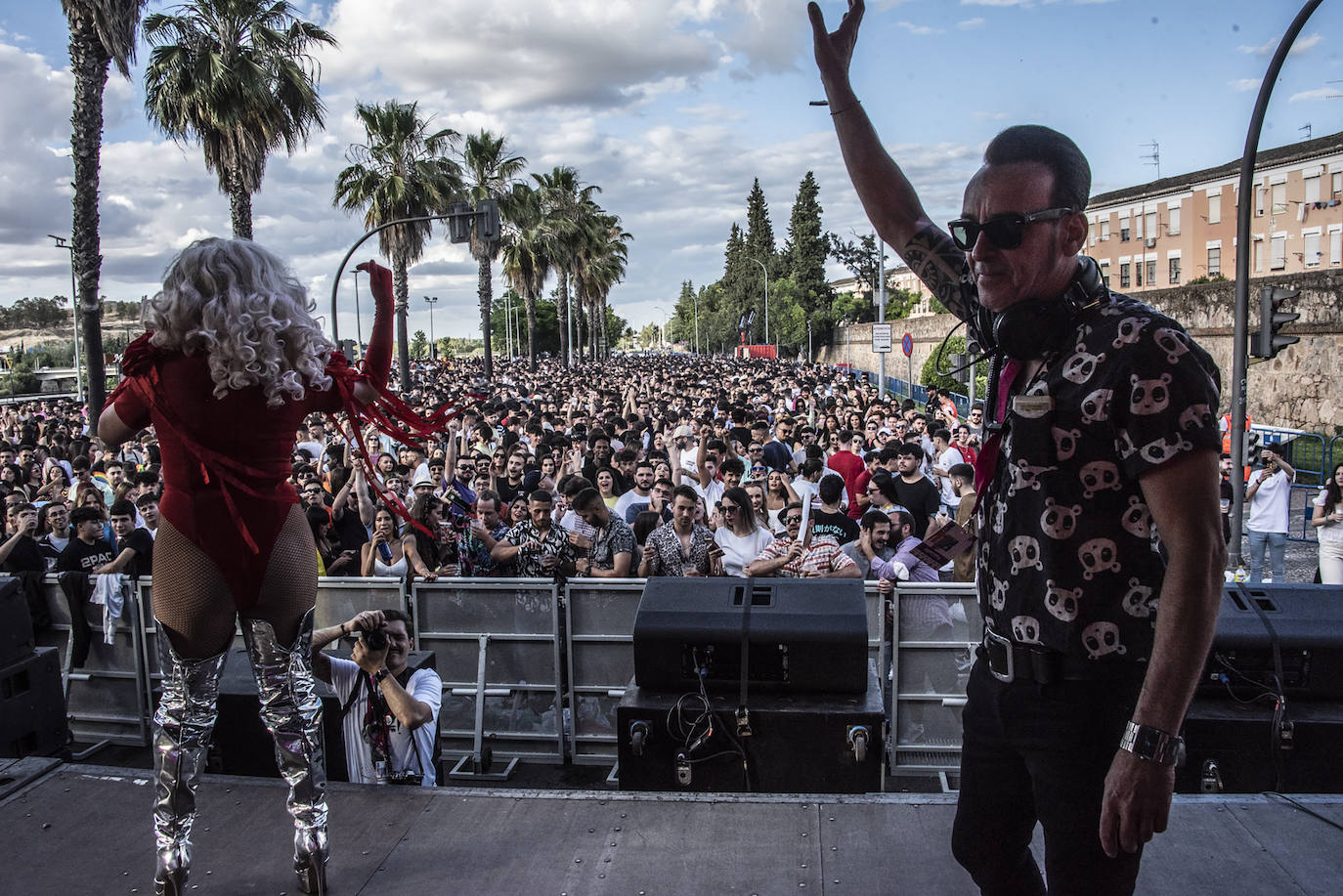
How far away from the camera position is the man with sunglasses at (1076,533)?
165 centimetres

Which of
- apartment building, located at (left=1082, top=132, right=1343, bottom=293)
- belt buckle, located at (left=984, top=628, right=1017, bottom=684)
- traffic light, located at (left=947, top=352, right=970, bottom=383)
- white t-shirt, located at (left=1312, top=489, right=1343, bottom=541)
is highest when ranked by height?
apartment building, located at (left=1082, top=132, right=1343, bottom=293)

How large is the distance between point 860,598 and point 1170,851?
A: 142cm

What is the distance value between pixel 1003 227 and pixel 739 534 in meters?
5.48

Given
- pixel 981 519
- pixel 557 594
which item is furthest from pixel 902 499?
pixel 981 519

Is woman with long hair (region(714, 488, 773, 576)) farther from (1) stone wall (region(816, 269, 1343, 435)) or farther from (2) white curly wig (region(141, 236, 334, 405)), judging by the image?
(1) stone wall (region(816, 269, 1343, 435))

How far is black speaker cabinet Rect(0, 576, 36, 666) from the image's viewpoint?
4676 millimetres

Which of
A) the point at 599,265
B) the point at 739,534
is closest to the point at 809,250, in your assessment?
the point at 599,265

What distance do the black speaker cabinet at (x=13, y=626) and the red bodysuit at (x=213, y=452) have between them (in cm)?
275

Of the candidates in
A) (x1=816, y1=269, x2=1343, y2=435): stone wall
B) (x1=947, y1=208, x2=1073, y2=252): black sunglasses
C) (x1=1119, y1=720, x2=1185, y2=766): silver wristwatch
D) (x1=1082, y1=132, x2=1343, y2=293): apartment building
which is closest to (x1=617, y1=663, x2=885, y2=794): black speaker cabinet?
(x1=1119, y1=720, x2=1185, y2=766): silver wristwatch

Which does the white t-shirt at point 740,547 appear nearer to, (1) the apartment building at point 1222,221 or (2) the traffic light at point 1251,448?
(2) the traffic light at point 1251,448

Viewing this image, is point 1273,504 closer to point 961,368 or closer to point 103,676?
point 961,368

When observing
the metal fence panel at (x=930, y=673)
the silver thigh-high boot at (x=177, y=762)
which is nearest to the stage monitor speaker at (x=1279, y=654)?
the metal fence panel at (x=930, y=673)

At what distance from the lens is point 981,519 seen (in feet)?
6.66

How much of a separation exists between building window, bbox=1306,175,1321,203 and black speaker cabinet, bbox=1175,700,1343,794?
168ft
